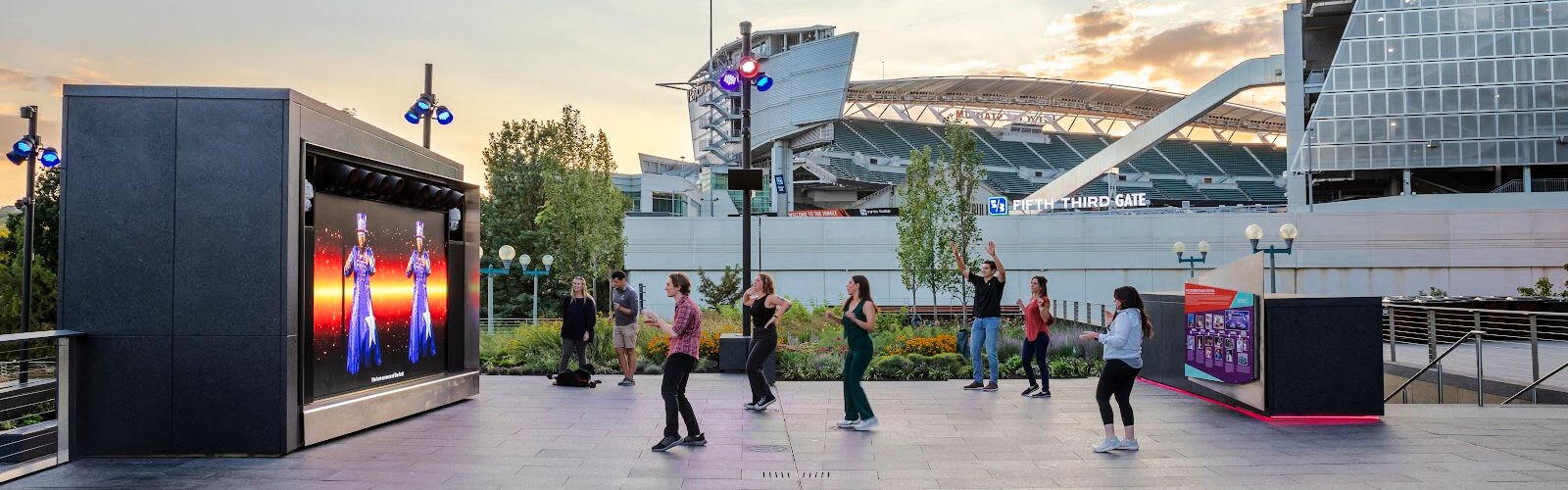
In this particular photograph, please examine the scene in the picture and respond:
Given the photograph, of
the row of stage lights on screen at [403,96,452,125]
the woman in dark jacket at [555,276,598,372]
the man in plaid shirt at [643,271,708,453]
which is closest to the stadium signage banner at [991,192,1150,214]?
the row of stage lights on screen at [403,96,452,125]

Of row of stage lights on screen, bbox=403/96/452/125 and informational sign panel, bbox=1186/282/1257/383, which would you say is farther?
row of stage lights on screen, bbox=403/96/452/125

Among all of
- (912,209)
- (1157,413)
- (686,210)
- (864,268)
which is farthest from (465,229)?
(686,210)

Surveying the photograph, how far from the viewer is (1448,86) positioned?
55125mm

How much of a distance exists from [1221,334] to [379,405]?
8.87m

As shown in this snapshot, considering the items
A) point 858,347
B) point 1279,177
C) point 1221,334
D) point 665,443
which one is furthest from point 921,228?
point 1279,177

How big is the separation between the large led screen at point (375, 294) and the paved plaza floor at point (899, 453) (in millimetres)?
656

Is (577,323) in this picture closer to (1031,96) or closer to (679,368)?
(679,368)

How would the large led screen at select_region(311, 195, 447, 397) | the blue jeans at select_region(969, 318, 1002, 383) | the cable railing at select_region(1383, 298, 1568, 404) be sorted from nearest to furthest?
the large led screen at select_region(311, 195, 447, 397)
the blue jeans at select_region(969, 318, 1002, 383)
the cable railing at select_region(1383, 298, 1568, 404)

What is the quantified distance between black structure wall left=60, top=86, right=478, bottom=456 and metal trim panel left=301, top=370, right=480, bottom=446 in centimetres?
51

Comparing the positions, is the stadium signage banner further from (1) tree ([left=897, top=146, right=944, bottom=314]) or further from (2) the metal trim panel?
(2) the metal trim panel

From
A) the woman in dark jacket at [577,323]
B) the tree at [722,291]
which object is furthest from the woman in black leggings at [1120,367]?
the tree at [722,291]

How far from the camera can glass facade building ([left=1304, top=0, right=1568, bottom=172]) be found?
177 feet

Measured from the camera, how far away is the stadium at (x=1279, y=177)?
39.5 m

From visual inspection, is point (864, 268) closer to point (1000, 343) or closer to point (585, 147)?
point (585, 147)
